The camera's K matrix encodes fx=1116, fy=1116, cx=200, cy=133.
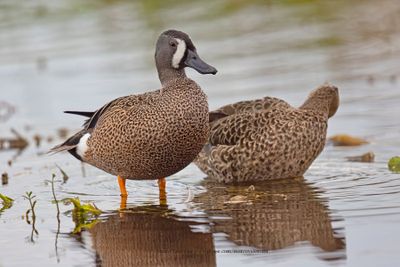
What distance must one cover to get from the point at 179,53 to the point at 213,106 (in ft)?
11.4

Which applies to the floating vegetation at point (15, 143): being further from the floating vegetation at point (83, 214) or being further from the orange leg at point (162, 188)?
the floating vegetation at point (83, 214)

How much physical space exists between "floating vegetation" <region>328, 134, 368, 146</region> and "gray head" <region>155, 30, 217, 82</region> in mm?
1948

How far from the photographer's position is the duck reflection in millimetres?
5527

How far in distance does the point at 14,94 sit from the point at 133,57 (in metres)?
2.05

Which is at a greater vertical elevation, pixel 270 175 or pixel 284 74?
pixel 284 74

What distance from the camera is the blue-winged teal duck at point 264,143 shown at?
25.1ft

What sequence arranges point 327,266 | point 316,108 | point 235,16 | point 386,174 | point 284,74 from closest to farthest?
Answer: point 327,266
point 386,174
point 316,108
point 284,74
point 235,16

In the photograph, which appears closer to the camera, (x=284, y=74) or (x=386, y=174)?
(x=386, y=174)

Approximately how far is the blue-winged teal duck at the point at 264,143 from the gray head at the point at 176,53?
795mm

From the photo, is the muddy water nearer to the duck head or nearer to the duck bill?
the duck head

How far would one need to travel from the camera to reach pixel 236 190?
746 centimetres

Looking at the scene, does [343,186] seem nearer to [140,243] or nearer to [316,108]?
[316,108]

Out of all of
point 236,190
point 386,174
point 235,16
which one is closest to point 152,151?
point 236,190

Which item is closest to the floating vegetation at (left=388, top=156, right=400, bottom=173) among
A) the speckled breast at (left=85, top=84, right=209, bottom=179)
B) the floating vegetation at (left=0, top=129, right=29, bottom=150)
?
the speckled breast at (left=85, top=84, right=209, bottom=179)
